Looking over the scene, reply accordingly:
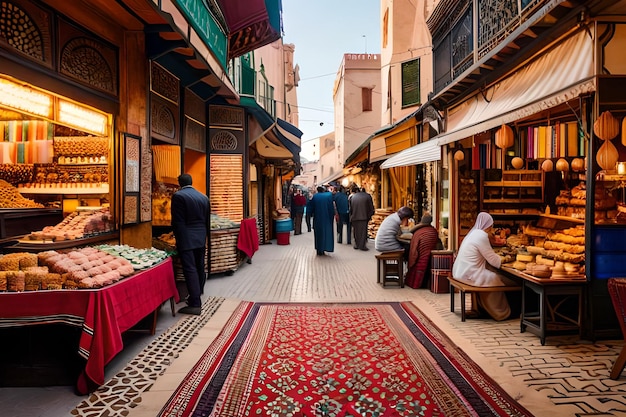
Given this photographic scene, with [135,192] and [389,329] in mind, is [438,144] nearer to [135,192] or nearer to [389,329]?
[389,329]

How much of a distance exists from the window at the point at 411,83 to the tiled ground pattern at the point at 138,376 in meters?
11.8

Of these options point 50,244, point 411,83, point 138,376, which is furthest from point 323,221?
point 138,376

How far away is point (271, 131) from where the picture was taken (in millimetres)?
12852

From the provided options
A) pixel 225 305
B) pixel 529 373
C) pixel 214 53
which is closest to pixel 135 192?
pixel 225 305

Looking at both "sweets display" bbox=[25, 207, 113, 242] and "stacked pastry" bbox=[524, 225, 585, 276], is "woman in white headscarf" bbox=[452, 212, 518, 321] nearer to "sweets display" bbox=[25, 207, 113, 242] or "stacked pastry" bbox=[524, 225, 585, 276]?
"stacked pastry" bbox=[524, 225, 585, 276]

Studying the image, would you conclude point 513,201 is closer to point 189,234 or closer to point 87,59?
point 189,234

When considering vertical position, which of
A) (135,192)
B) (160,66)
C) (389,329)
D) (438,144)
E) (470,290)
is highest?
(160,66)

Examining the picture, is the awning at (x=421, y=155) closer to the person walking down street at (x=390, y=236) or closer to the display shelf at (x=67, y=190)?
the person walking down street at (x=390, y=236)

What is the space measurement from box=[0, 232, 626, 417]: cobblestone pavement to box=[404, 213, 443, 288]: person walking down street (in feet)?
0.89

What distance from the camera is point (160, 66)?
695 centimetres

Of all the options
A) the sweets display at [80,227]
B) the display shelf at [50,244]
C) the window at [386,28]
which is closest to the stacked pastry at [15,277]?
the display shelf at [50,244]

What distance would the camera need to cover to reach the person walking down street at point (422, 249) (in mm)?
7547

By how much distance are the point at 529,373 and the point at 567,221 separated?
4634 millimetres

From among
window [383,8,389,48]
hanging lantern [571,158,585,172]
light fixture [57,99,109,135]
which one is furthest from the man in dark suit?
window [383,8,389,48]
